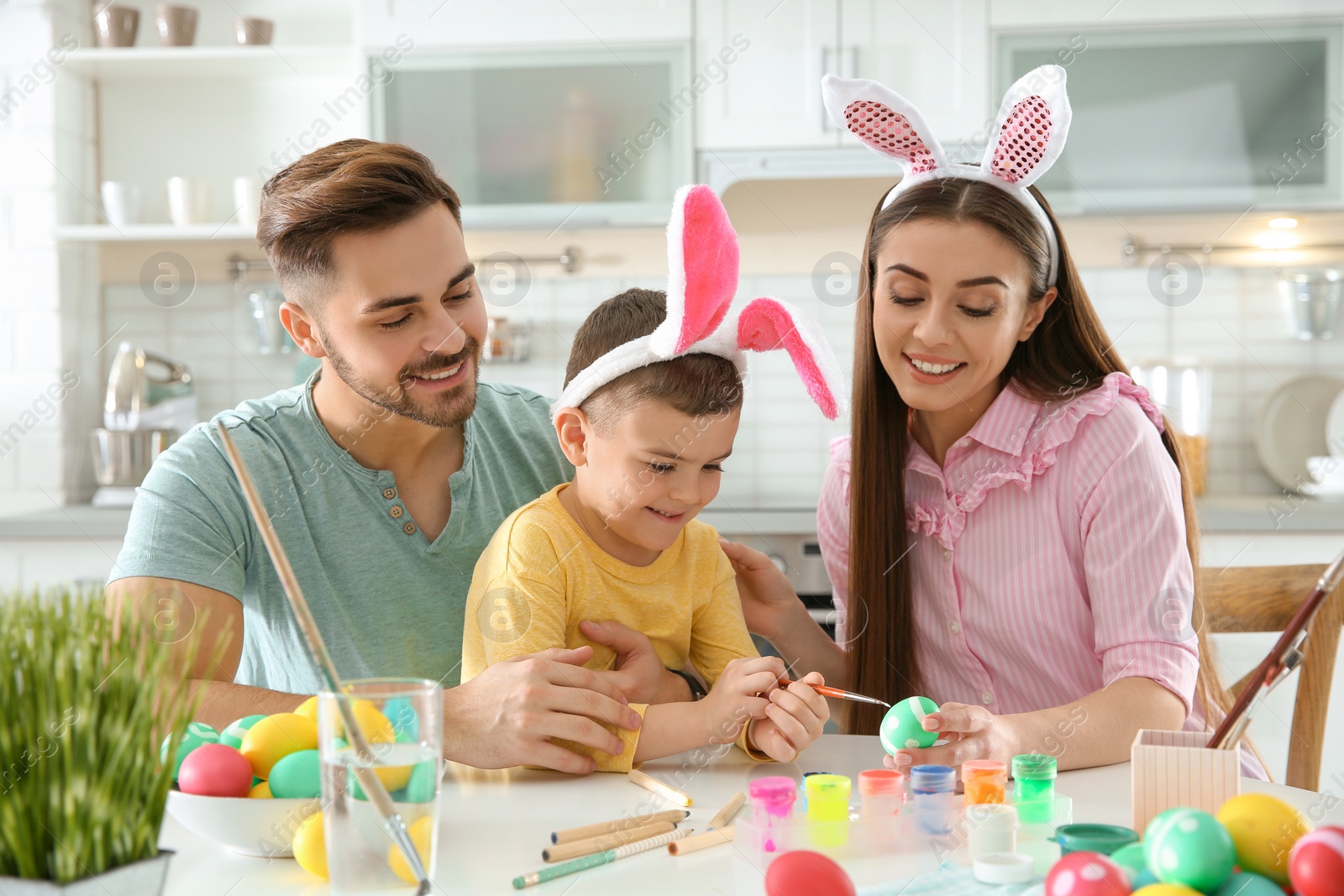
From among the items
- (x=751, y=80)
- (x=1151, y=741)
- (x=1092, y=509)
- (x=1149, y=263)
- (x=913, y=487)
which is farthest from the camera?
(x=1149, y=263)

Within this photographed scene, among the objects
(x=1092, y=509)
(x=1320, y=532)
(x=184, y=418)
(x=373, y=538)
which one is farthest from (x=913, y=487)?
(x=184, y=418)

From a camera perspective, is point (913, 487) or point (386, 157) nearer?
point (386, 157)

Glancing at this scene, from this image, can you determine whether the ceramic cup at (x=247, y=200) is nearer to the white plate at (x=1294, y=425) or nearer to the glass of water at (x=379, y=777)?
the glass of water at (x=379, y=777)

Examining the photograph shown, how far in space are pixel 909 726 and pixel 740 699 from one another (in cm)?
16

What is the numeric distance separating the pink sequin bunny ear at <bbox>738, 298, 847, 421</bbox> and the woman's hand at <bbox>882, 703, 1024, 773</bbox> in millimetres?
342

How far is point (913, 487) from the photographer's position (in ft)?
5.29

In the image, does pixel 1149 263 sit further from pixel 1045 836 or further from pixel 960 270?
pixel 1045 836

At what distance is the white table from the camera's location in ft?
2.64

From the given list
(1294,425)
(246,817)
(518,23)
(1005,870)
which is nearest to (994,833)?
→ (1005,870)

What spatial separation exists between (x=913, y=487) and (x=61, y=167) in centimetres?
278

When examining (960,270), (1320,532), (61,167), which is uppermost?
(61,167)

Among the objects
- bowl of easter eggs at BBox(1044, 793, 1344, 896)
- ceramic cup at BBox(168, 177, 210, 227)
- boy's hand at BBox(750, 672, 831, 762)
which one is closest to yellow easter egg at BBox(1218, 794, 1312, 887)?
bowl of easter eggs at BBox(1044, 793, 1344, 896)

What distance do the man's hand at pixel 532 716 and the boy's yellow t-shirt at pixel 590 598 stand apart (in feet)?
0.13

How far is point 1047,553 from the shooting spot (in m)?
1.46
